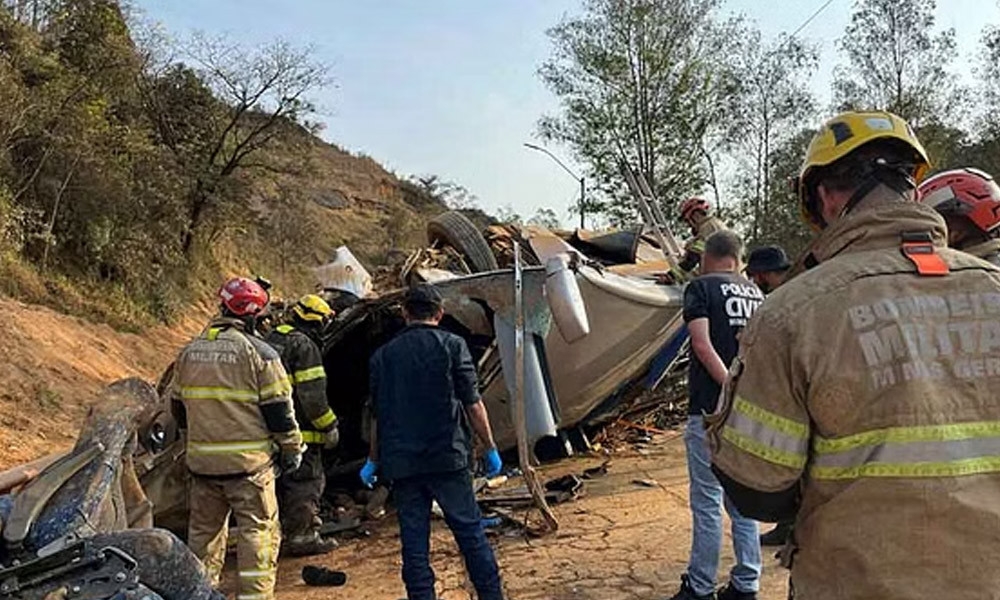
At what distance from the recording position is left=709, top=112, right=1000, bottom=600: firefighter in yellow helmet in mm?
1508

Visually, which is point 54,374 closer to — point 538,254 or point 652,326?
point 538,254

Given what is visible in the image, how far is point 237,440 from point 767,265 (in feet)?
9.60

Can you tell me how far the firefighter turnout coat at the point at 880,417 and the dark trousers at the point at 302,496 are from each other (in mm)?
4426

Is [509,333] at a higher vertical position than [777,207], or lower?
lower

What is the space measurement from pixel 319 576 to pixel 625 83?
1955cm

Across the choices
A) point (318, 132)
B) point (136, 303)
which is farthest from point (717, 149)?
point (136, 303)

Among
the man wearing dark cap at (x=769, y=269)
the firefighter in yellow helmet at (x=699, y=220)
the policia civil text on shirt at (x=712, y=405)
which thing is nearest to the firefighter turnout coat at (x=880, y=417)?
the policia civil text on shirt at (x=712, y=405)

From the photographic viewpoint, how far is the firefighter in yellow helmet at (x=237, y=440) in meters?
4.47

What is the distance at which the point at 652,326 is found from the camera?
7.00 meters

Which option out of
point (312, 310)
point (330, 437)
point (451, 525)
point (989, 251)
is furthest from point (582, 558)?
point (989, 251)

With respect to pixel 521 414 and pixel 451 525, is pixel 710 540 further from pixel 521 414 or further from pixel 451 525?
pixel 521 414

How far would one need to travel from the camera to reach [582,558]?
16.8ft

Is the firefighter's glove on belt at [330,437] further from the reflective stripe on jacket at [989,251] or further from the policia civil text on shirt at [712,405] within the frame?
the reflective stripe on jacket at [989,251]

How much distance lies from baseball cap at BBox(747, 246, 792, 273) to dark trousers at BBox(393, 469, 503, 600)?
1981 millimetres
